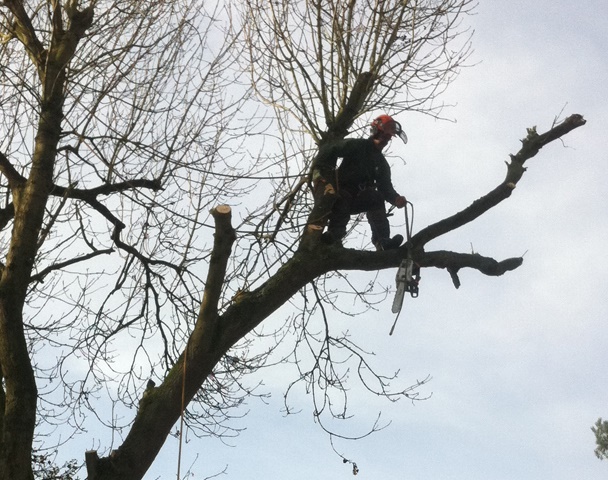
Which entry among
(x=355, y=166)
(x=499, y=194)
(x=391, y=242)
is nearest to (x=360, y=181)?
(x=355, y=166)

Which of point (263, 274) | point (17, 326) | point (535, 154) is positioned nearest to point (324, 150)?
point (263, 274)

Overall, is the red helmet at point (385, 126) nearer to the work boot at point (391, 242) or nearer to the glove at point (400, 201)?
the glove at point (400, 201)

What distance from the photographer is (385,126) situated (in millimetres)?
6547

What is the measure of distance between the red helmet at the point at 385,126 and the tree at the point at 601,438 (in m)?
17.2

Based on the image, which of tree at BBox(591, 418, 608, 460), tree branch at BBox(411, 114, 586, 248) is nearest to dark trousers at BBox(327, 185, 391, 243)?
tree branch at BBox(411, 114, 586, 248)

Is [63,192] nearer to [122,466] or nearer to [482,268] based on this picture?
[122,466]

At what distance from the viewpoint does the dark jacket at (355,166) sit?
19.9ft

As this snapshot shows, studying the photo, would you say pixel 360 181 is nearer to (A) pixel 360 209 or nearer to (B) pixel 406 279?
(A) pixel 360 209

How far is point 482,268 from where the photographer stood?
5914 millimetres

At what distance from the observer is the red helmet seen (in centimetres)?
655

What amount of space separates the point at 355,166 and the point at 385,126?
0.49 metres

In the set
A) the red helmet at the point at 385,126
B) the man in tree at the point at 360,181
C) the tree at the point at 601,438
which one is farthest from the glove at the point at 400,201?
the tree at the point at 601,438

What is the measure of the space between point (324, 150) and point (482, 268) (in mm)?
1351

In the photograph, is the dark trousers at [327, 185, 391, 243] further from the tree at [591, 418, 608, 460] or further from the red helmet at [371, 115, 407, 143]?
the tree at [591, 418, 608, 460]
